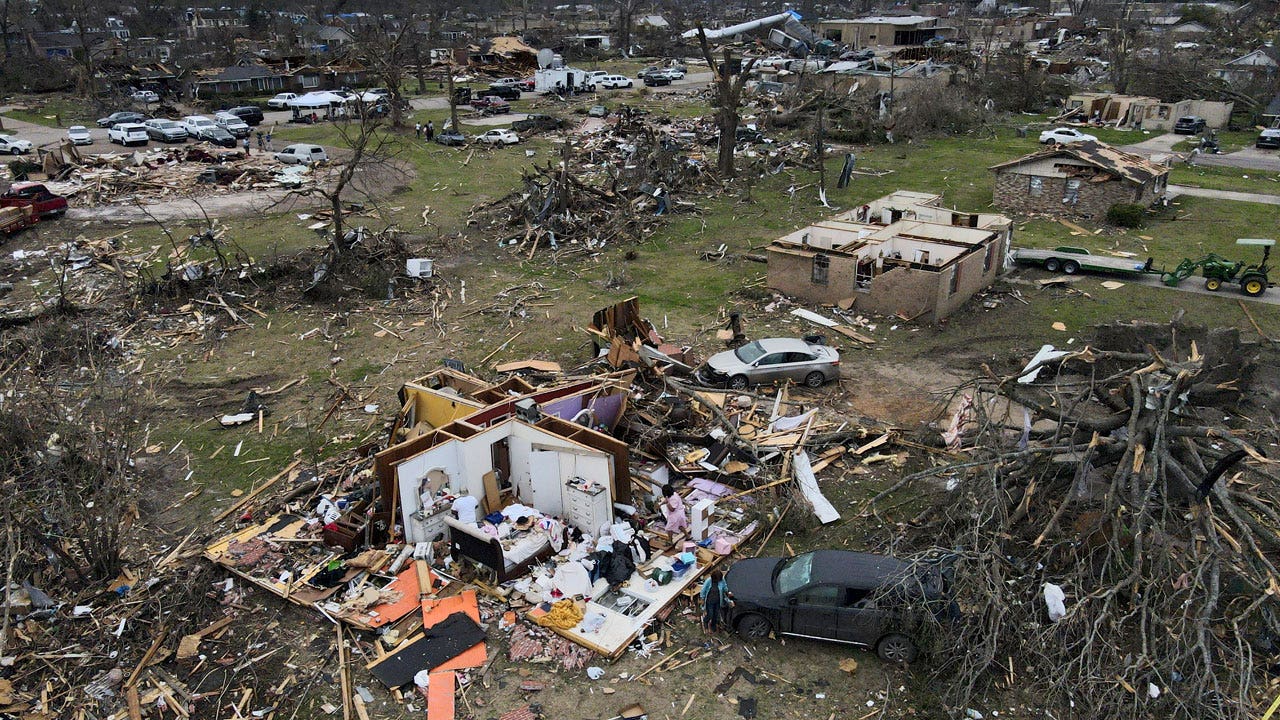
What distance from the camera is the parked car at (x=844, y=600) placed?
1024cm

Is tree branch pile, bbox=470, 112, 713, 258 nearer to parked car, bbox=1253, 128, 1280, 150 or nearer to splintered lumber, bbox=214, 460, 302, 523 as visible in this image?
splintered lumber, bbox=214, 460, 302, 523

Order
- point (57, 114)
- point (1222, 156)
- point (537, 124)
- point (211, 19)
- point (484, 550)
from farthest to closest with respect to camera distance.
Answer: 1. point (211, 19)
2. point (57, 114)
3. point (537, 124)
4. point (1222, 156)
5. point (484, 550)

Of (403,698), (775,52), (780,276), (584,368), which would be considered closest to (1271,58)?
(775,52)

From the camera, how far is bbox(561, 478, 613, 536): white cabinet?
12.4 m

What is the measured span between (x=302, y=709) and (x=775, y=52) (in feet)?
289

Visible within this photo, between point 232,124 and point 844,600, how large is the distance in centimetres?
4612

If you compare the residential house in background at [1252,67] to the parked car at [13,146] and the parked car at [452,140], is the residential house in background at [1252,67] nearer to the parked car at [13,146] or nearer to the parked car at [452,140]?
the parked car at [452,140]

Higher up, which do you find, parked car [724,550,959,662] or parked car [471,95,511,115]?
parked car [471,95,511,115]

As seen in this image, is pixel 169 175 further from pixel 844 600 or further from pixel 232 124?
pixel 844 600

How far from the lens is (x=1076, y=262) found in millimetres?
23984

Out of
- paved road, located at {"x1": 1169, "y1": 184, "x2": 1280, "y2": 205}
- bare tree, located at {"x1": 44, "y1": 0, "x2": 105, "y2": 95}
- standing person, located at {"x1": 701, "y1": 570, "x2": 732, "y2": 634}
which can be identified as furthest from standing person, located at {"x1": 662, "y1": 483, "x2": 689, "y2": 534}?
bare tree, located at {"x1": 44, "y1": 0, "x2": 105, "y2": 95}

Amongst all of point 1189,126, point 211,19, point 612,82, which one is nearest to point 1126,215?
point 1189,126

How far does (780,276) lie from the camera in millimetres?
22656

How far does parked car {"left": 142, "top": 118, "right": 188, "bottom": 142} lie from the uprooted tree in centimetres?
4477
